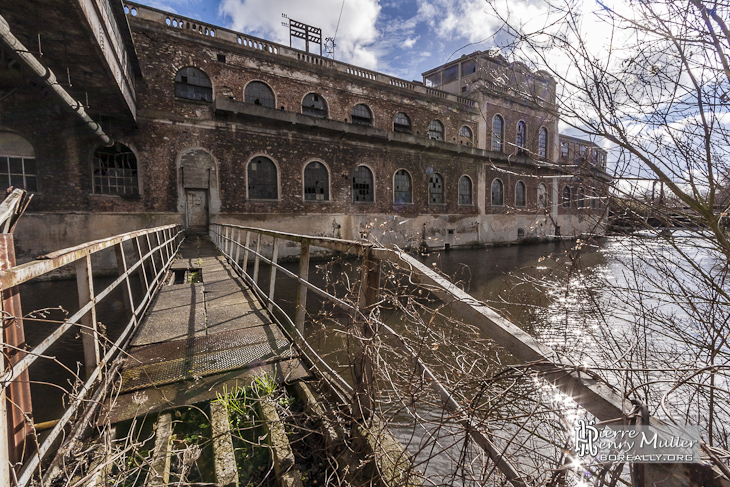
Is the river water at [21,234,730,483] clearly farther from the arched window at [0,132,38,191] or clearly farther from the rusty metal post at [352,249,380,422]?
the arched window at [0,132,38,191]

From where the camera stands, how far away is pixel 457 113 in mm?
18922

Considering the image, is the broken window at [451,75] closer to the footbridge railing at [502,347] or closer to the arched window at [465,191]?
the arched window at [465,191]

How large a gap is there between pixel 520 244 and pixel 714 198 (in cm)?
2065

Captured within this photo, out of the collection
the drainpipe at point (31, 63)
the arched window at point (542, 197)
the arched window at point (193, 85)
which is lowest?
the arched window at point (542, 197)

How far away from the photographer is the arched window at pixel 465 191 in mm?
18906

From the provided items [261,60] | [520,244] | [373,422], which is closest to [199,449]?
[373,422]

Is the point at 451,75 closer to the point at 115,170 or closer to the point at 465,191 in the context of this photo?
the point at 465,191

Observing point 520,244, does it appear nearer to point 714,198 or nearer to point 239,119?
point 239,119

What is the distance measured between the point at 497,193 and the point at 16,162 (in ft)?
Answer: 74.2

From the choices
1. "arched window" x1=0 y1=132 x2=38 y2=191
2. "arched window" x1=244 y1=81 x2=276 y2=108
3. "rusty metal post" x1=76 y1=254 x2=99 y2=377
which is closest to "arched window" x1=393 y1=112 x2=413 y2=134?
"arched window" x1=244 y1=81 x2=276 y2=108

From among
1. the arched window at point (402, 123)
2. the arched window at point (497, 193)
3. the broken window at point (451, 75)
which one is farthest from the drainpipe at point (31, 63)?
the broken window at point (451, 75)

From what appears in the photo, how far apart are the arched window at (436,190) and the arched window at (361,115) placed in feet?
15.6

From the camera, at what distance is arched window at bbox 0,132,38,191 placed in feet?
29.0

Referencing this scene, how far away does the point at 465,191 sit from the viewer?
19.2 m
